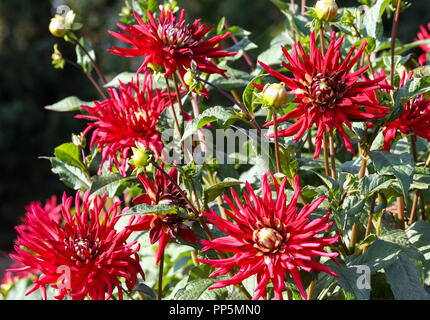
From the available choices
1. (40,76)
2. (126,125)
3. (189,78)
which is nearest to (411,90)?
(189,78)

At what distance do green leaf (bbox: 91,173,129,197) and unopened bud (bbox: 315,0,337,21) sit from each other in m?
0.32

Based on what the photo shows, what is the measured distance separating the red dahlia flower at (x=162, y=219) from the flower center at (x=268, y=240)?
0.46 ft

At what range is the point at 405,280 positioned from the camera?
58 centimetres

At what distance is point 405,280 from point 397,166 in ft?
0.40

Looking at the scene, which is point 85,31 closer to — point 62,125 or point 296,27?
point 62,125

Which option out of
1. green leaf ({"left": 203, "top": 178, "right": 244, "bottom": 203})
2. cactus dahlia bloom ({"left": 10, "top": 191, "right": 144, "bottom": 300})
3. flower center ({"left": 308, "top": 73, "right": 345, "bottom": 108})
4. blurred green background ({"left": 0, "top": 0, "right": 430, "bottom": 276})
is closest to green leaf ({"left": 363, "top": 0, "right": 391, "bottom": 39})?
flower center ({"left": 308, "top": 73, "right": 345, "bottom": 108})

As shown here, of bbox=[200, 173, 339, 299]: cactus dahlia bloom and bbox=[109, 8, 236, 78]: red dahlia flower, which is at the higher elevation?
bbox=[109, 8, 236, 78]: red dahlia flower

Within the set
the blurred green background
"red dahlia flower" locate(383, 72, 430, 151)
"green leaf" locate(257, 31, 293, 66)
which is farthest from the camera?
the blurred green background

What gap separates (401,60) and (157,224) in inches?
17.2

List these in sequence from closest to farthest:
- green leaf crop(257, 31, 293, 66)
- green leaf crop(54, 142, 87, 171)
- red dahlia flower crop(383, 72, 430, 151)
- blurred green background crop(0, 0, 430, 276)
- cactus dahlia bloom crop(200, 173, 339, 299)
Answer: cactus dahlia bloom crop(200, 173, 339, 299)
red dahlia flower crop(383, 72, 430, 151)
green leaf crop(54, 142, 87, 171)
green leaf crop(257, 31, 293, 66)
blurred green background crop(0, 0, 430, 276)

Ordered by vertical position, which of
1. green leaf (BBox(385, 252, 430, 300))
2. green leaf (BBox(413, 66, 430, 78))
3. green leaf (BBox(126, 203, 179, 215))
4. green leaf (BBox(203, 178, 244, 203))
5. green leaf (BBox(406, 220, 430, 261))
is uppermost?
green leaf (BBox(413, 66, 430, 78))

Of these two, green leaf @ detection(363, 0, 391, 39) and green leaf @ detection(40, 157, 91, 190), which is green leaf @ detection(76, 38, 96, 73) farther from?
green leaf @ detection(363, 0, 391, 39)

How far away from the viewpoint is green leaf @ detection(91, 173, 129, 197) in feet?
2.37

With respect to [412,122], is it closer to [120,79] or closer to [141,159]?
[141,159]
